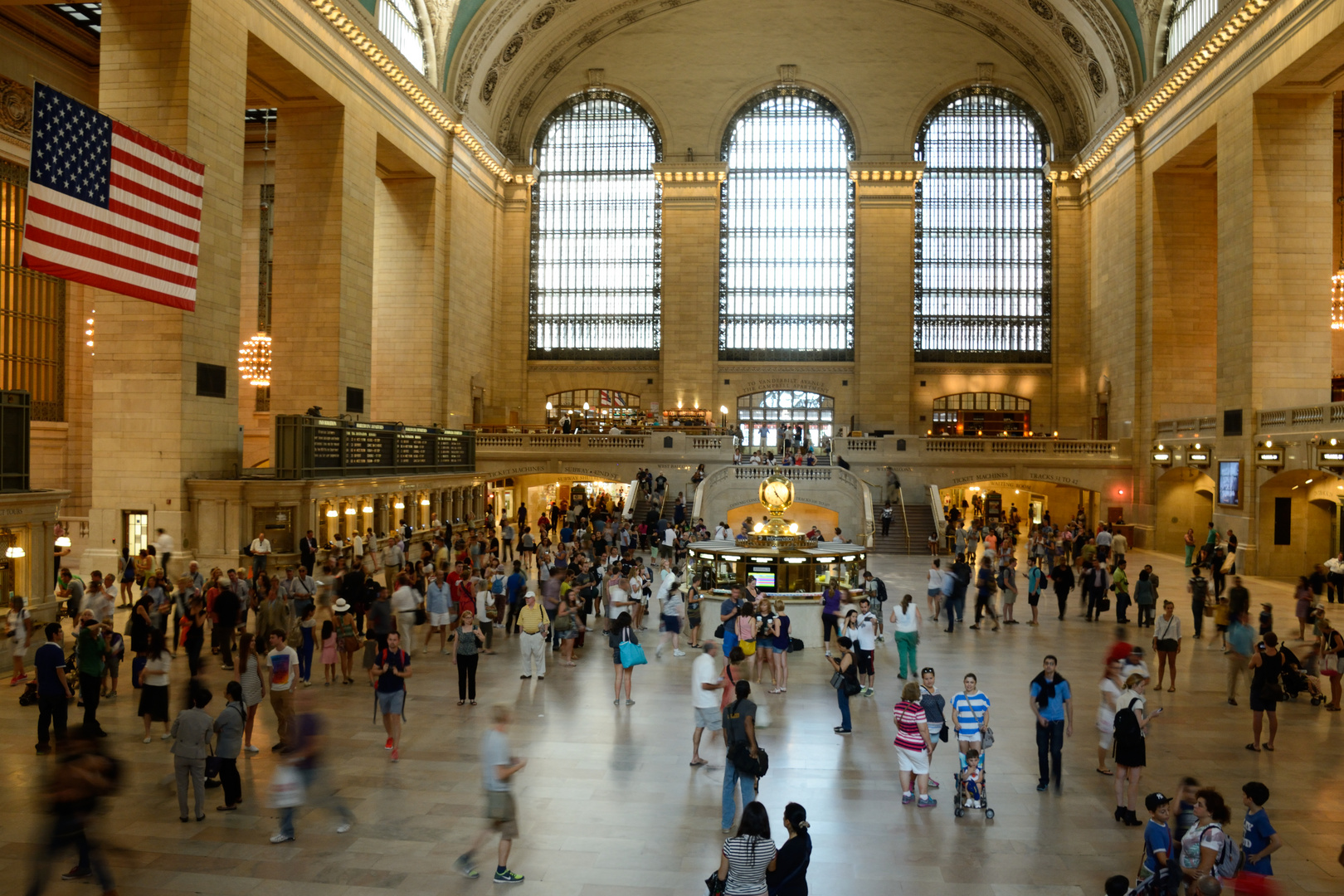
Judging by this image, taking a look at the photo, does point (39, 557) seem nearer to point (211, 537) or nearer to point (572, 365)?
point (211, 537)

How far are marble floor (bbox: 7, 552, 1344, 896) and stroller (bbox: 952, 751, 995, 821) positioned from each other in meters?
0.09

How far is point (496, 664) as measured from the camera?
13461 mm

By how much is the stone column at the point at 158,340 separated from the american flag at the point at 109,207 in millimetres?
1588

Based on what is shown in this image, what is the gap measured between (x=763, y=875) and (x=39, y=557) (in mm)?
12101

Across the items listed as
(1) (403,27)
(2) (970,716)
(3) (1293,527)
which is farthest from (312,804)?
(1) (403,27)

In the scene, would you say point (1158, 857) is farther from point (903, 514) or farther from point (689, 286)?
point (689, 286)

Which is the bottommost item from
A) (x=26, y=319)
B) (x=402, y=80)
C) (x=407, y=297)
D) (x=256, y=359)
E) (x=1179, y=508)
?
(x=1179, y=508)

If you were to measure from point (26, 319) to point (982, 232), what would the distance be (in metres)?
35.2

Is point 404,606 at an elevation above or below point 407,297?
below

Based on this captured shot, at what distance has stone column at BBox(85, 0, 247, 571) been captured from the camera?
19.0 m

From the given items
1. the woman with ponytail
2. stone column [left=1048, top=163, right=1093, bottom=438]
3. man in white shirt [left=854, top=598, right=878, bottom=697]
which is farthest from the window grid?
stone column [left=1048, top=163, right=1093, bottom=438]

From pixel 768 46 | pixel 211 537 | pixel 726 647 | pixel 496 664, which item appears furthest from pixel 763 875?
pixel 768 46

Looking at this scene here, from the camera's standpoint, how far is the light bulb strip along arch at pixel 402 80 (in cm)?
2542

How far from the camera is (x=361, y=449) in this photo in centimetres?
2344
